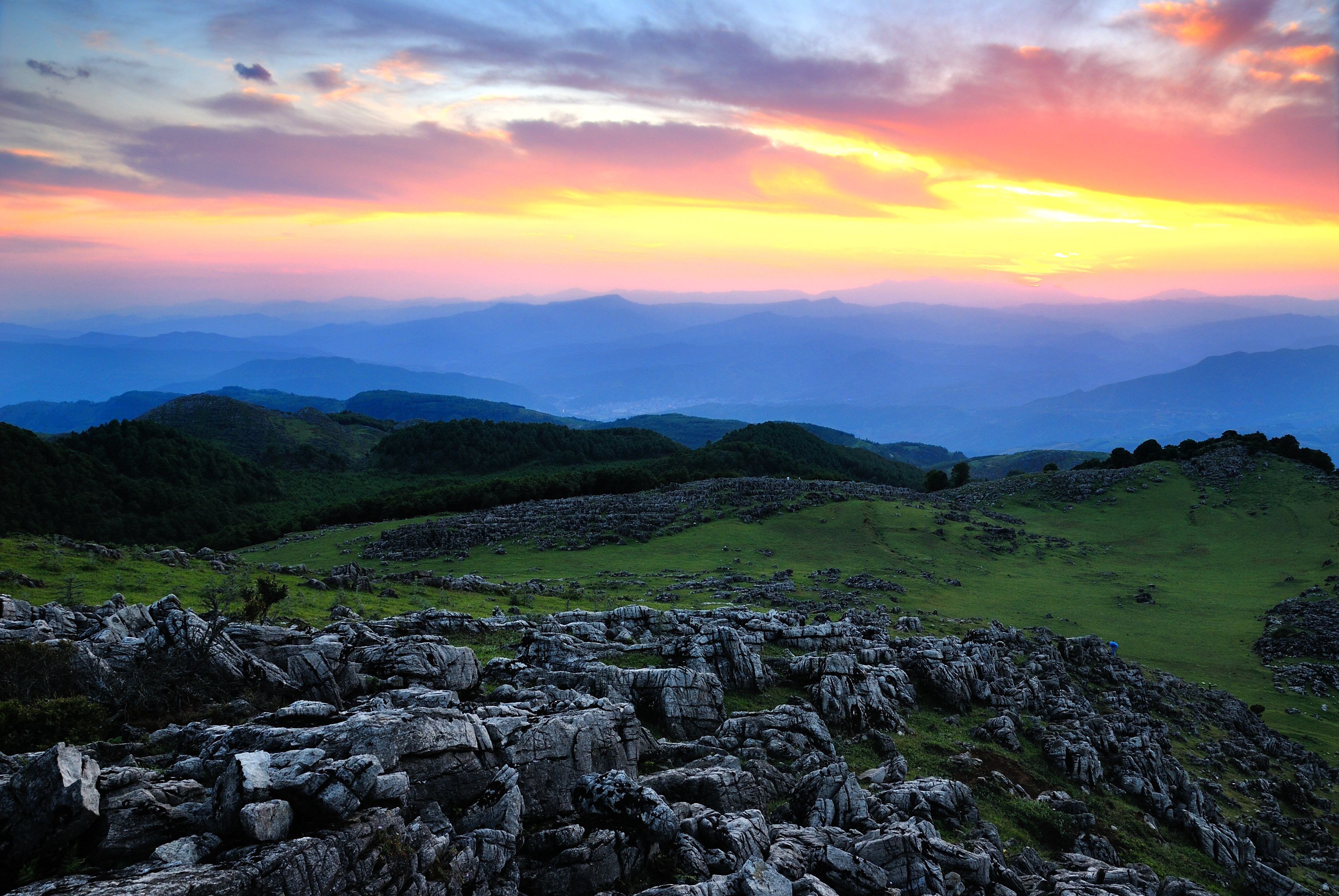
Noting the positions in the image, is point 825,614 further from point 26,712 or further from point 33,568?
point 33,568

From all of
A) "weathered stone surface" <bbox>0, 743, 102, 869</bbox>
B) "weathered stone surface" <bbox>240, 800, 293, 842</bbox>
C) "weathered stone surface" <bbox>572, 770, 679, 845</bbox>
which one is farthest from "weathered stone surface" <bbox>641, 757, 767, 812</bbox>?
"weathered stone surface" <bbox>0, 743, 102, 869</bbox>

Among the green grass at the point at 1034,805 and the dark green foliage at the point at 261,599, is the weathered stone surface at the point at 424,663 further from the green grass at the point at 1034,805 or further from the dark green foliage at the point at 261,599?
the green grass at the point at 1034,805

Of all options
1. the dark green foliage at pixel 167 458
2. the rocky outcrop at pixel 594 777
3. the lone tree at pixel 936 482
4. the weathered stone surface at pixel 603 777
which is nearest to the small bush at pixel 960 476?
the lone tree at pixel 936 482

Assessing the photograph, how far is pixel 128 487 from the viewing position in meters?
90.2

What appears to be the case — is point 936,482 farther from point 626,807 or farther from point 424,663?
point 626,807

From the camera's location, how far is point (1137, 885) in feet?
58.7

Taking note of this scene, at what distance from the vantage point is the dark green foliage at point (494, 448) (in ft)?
471

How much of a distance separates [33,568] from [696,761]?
103 ft

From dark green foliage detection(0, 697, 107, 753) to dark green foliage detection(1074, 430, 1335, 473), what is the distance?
104654 millimetres

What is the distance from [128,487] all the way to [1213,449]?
146963mm

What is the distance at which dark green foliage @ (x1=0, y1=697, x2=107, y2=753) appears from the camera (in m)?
14.8

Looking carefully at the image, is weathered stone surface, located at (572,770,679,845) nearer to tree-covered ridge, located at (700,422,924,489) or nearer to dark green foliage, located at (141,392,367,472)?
tree-covered ridge, located at (700,422,924,489)

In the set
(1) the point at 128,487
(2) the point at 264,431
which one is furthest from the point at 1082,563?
(2) the point at 264,431

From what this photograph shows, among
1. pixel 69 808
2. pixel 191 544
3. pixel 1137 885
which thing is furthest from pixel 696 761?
pixel 191 544
